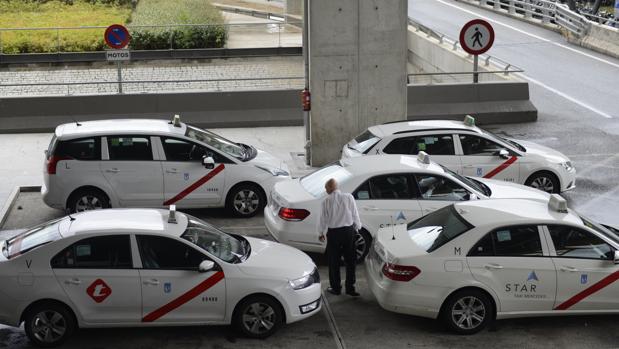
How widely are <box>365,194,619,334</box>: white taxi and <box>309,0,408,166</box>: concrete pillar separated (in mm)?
7857

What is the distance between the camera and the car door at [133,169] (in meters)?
14.7

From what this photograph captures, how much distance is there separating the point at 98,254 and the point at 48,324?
2.86 feet

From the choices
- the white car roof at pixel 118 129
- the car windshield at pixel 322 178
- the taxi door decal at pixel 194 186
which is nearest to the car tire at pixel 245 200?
the taxi door decal at pixel 194 186

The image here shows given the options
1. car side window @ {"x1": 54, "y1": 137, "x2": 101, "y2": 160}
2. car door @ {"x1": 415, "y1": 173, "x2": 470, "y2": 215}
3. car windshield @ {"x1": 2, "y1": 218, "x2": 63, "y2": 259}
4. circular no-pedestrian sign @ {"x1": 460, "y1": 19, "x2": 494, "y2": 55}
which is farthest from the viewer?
circular no-pedestrian sign @ {"x1": 460, "y1": 19, "x2": 494, "y2": 55}

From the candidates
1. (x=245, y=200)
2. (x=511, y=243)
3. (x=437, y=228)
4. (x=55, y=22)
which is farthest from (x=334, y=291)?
(x=55, y=22)

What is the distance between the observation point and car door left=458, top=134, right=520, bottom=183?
15602 millimetres

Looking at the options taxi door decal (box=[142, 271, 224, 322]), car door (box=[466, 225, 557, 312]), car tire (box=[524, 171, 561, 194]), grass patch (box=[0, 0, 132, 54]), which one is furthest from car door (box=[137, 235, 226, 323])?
grass patch (box=[0, 0, 132, 54])

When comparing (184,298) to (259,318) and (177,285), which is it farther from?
(259,318)

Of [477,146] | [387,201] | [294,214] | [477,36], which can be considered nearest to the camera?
[294,214]

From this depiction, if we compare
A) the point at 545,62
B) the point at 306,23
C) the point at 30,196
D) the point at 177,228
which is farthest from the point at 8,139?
the point at 545,62

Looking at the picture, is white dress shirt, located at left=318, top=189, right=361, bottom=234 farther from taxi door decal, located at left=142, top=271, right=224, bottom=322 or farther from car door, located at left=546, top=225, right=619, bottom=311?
car door, located at left=546, top=225, right=619, bottom=311

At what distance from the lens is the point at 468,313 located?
10.3m

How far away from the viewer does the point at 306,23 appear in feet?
59.6

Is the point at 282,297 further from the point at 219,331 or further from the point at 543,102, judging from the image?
the point at 543,102
